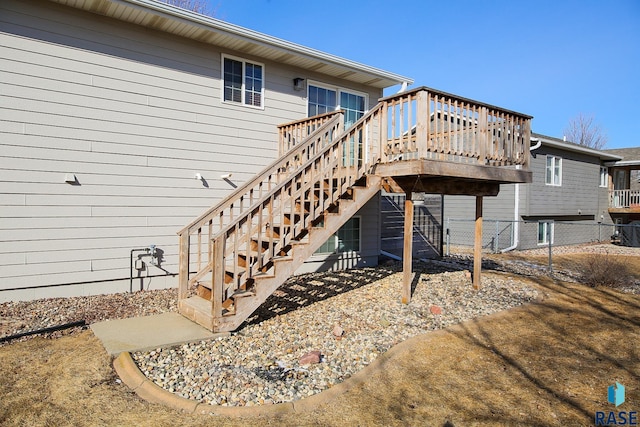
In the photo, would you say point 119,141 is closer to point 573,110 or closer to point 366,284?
point 366,284

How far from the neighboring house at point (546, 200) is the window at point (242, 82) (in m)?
9.80

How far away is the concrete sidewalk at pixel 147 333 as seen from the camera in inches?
167

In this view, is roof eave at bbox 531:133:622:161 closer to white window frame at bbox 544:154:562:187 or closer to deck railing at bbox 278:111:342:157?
white window frame at bbox 544:154:562:187

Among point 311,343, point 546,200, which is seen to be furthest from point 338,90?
point 546,200

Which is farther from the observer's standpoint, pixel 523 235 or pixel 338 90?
pixel 523 235

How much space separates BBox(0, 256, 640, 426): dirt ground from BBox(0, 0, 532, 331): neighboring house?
149 centimetres

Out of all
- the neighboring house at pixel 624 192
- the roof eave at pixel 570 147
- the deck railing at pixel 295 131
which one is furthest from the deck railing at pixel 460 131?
the neighboring house at pixel 624 192

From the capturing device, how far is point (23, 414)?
120 inches

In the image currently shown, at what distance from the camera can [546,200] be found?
53.9 ft

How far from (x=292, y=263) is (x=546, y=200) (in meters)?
14.8

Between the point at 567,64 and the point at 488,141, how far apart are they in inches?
496

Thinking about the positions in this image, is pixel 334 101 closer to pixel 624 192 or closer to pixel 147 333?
pixel 147 333

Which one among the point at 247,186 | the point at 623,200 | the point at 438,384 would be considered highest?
the point at 623,200

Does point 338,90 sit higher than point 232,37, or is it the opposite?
point 232,37
